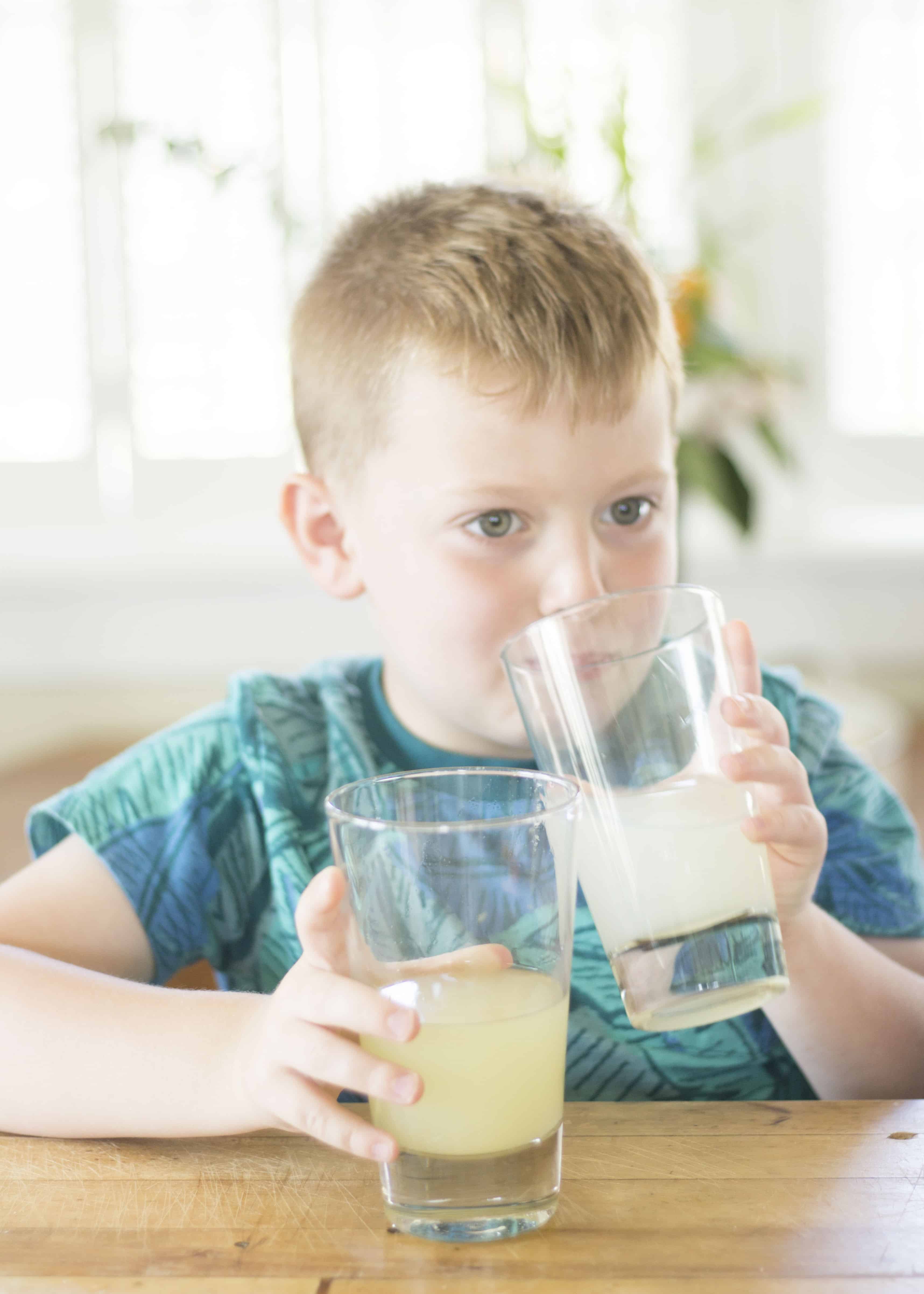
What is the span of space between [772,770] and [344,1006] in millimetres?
242

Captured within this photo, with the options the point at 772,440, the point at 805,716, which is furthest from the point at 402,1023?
the point at 772,440

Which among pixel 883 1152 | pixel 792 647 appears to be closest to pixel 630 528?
pixel 883 1152

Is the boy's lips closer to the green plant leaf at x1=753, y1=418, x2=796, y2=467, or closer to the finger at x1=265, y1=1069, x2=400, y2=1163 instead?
the finger at x1=265, y1=1069, x2=400, y2=1163

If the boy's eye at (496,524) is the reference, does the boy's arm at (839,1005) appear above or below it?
below

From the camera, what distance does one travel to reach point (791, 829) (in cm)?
66

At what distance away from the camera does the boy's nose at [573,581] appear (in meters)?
0.88

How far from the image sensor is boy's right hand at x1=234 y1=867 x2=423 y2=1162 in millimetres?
512

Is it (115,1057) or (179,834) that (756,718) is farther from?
(179,834)

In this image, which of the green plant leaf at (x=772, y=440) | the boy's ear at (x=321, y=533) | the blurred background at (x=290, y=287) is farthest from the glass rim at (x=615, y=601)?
the blurred background at (x=290, y=287)

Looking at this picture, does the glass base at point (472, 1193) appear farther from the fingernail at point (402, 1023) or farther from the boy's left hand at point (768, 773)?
the boy's left hand at point (768, 773)

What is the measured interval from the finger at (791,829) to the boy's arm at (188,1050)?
203 mm

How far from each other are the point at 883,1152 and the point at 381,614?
1.85ft

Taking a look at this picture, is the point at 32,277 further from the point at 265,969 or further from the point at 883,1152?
the point at 883,1152

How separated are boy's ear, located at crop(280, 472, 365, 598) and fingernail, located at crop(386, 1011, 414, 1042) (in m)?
0.60
